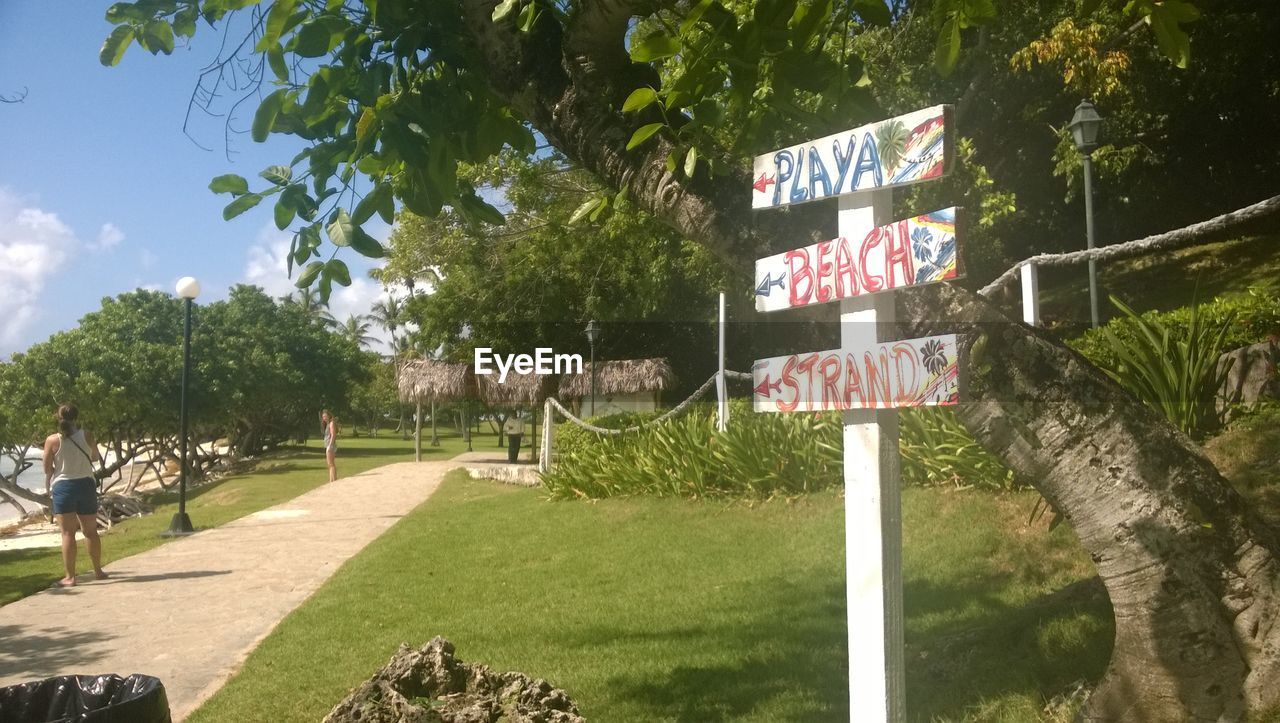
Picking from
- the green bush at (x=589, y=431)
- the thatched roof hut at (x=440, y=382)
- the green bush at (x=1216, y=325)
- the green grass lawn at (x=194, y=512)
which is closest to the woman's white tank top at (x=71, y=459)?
the green grass lawn at (x=194, y=512)

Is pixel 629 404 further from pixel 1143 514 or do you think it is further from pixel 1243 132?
pixel 1143 514

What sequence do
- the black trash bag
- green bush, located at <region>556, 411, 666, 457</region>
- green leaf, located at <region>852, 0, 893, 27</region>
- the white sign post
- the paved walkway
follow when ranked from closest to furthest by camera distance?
the white sign post, the black trash bag, green leaf, located at <region>852, 0, 893, 27</region>, the paved walkway, green bush, located at <region>556, 411, 666, 457</region>

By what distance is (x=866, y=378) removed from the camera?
2.35 m

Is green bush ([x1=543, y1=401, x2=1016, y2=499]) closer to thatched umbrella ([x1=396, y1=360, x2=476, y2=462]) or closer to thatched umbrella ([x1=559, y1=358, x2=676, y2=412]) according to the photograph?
thatched umbrella ([x1=559, y1=358, x2=676, y2=412])

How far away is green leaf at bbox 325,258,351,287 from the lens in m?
3.08

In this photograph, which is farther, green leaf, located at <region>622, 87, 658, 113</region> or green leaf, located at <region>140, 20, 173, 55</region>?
green leaf, located at <region>140, 20, 173, 55</region>

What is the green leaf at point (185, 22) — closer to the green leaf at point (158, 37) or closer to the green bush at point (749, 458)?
the green leaf at point (158, 37)

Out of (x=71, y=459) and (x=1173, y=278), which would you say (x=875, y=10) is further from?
(x=1173, y=278)

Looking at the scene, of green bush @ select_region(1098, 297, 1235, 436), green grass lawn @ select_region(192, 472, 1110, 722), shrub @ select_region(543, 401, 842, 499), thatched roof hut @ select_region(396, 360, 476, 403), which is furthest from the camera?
thatched roof hut @ select_region(396, 360, 476, 403)

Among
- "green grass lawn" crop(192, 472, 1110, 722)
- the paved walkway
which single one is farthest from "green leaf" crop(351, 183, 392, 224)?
the paved walkway

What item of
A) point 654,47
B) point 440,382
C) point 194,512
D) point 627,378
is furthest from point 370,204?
point 440,382

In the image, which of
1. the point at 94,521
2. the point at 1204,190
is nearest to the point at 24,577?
the point at 94,521

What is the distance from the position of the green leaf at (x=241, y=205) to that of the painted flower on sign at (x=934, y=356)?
6.79 feet

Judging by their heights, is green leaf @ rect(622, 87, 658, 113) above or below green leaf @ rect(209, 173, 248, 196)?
above
